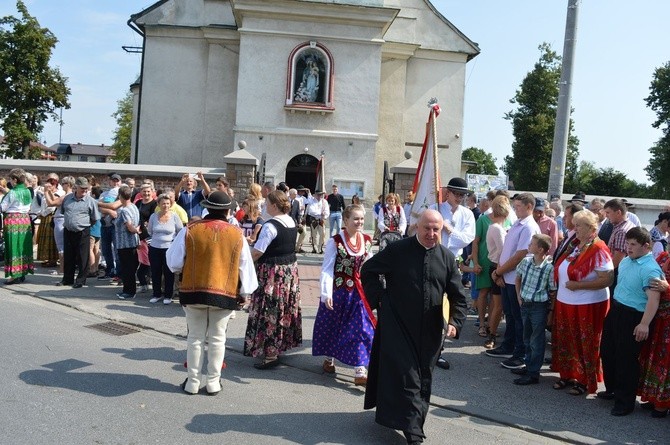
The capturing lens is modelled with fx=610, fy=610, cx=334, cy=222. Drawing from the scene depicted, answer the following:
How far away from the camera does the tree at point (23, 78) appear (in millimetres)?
40188

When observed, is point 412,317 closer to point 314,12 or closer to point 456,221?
point 456,221

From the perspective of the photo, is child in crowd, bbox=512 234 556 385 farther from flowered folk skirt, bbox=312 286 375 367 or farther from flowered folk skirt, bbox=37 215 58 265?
flowered folk skirt, bbox=37 215 58 265

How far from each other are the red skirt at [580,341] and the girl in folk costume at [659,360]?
1.60ft

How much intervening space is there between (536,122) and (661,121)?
1211cm

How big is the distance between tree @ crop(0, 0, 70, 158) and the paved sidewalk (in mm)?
34893

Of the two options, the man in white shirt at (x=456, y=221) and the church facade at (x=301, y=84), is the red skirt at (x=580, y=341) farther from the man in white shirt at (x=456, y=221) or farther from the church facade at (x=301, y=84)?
the church facade at (x=301, y=84)

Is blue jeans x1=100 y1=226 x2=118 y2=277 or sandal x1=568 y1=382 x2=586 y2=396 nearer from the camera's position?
sandal x1=568 y1=382 x2=586 y2=396

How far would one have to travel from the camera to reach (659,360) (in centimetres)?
580

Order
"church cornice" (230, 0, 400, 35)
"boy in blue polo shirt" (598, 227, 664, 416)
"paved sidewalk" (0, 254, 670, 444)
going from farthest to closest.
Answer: "church cornice" (230, 0, 400, 35), "boy in blue polo shirt" (598, 227, 664, 416), "paved sidewalk" (0, 254, 670, 444)

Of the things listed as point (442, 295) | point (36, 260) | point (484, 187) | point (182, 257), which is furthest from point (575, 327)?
point (484, 187)

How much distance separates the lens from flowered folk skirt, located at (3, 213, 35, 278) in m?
10.6

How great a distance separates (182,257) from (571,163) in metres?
58.0

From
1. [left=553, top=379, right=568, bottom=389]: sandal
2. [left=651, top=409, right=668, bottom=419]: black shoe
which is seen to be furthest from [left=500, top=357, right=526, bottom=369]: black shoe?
[left=651, top=409, right=668, bottom=419]: black shoe

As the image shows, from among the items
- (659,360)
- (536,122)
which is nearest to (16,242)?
(659,360)
